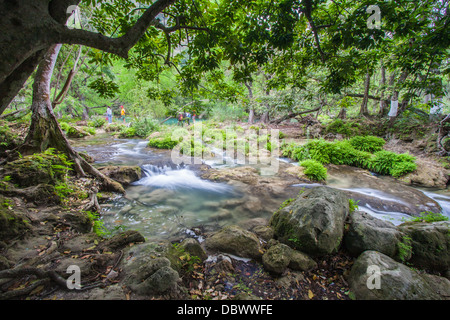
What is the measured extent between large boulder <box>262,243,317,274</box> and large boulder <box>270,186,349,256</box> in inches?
7.4

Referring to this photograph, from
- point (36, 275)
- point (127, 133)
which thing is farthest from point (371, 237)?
point (127, 133)

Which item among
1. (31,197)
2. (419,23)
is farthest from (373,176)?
(31,197)

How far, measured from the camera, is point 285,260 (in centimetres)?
291

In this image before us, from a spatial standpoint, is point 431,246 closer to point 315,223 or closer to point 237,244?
point 315,223

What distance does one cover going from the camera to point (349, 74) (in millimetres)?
3488

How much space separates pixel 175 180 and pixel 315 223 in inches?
237

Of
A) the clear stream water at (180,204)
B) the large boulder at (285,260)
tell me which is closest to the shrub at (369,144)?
the clear stream water at (180,204)

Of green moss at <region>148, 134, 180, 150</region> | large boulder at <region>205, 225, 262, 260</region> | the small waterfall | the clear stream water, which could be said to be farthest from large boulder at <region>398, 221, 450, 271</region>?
green moss at <region>148, 134, 180, 150</region>

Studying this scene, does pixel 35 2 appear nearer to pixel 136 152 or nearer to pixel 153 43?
pixel 153 43

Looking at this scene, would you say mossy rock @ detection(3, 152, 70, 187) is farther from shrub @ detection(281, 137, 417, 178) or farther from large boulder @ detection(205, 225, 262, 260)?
shrub @ detection(281, 137, 417, 178)
